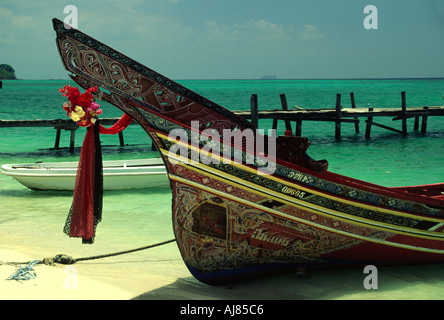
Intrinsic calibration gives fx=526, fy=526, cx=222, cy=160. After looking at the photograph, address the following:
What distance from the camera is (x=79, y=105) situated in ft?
14.1

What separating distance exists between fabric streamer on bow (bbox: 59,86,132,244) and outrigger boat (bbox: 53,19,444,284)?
10.4 inches

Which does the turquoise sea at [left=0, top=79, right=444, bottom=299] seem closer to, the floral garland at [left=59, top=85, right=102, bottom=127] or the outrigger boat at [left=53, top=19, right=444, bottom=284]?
the outrigger boat at [left=53, top=19, right=444, bottom=284]

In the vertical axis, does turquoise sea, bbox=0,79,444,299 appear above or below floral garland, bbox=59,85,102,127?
below

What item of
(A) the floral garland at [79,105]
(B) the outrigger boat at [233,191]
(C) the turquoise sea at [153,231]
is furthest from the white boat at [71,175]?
(B) the outrigger boat at [233,191]

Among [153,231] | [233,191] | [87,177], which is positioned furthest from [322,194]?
Result: [153,231]

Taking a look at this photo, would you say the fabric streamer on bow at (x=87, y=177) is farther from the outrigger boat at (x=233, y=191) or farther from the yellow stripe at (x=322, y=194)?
the yellow stripe at (x=322, y=194)

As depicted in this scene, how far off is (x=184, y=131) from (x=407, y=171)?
462 inches

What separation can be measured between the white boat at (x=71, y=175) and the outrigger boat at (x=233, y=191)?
5533mm

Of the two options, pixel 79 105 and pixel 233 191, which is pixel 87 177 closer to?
pixel 79 105

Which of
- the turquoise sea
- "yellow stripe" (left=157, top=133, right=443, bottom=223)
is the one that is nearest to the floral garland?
"yellow stripe" (left=157, top=133, right=443, bottom=223)

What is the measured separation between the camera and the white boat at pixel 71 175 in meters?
9.45

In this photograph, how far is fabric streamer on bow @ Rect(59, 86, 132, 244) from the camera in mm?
4316
